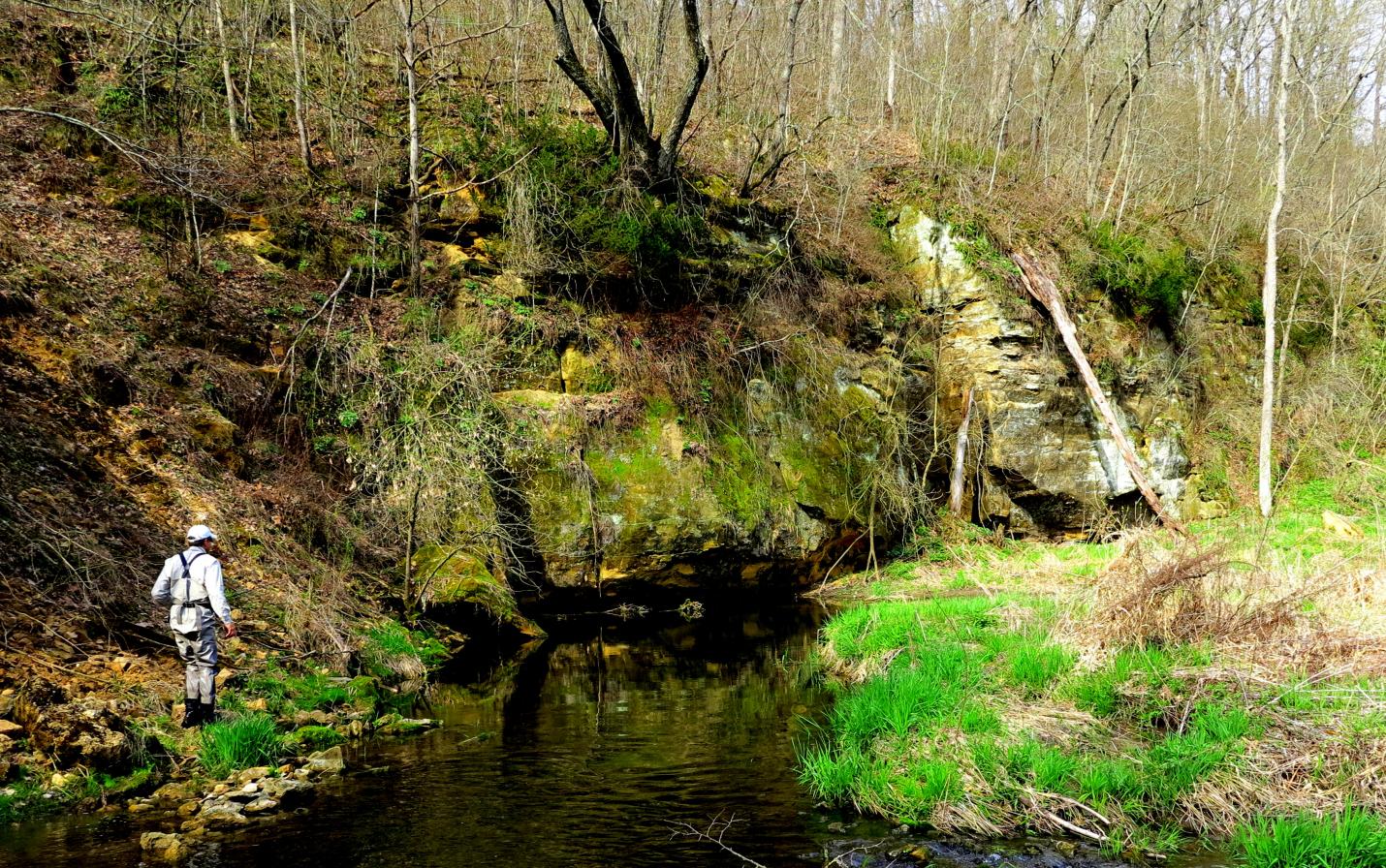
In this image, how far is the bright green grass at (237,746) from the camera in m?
7.08

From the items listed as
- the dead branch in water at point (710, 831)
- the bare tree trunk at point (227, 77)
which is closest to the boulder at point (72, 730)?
the dead branch in water at point (710, 831)

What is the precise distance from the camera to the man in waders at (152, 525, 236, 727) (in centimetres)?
763

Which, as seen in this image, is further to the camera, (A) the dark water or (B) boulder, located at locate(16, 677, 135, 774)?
(B) boulder, located at locate(16, 677, 135, 774)

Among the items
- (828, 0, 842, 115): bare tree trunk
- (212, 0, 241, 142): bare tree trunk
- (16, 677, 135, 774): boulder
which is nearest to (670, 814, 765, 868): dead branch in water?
(16, 677, 135, 774): boulder

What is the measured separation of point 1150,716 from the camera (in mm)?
7070

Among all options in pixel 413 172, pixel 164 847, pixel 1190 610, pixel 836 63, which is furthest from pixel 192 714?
pixel 836 63

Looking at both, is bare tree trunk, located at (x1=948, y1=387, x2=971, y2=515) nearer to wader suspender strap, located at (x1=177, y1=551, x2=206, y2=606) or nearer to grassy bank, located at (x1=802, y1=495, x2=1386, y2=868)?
grassy bank, located at (x1=802, y1=495, x2=1386, y2=868)

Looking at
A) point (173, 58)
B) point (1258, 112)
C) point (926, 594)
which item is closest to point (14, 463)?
point (173, 58)

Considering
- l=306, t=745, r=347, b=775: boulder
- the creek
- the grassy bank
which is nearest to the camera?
the creek

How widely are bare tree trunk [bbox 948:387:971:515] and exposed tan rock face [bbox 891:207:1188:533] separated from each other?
18cm

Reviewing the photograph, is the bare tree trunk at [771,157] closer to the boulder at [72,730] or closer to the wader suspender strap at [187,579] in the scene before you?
the wader suspender strap at [187,579]

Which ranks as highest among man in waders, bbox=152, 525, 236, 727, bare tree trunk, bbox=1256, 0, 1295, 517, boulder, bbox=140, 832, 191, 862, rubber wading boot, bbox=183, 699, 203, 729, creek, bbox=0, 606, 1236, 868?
bare tree trunk, bbox=1256, 0, 1295, 517

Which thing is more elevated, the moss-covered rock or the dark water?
the moss-covered rock

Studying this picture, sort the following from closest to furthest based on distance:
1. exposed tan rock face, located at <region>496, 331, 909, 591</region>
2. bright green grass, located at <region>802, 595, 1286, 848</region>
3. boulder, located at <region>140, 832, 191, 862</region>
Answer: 1. boulder, located at <region>140, 832, 191, 862</region>
2. bright green grass, located at <region>802, 595, 1286, 848</region>
3. exposed tan rock face, located at <region>496, 331, 909, 591</region>
